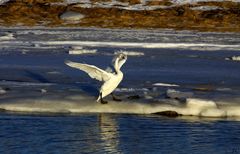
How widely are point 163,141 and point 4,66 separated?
9.06 meters

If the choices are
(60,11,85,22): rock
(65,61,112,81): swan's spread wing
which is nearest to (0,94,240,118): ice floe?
(65,61,112,81): swan's spread wing

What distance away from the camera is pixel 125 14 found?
1695 inches

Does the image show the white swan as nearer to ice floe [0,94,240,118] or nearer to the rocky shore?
ice floe [0,94,240,118]

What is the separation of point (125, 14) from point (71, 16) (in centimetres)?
302

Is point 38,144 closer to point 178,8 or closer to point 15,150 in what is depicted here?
point 15,150

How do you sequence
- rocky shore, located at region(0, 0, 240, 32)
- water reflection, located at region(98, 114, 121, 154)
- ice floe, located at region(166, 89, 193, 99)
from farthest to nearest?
rocky shore, located at region(0, 0, 240, 32) → ice floe, located at region(166, 89, 193, 99) → water reflection, located at region(98, 114, 121, 154)

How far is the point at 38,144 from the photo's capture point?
10.5 m

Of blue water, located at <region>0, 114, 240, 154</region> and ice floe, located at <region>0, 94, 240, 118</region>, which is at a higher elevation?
blue water, located at <region>0, 114, 240, 154</region>

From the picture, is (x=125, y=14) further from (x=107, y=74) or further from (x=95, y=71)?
(x=107, y=74)

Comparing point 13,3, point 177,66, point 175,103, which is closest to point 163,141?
point 175,103

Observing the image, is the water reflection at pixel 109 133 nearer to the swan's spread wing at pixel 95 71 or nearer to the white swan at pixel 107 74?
the white swan at pixel 107 74

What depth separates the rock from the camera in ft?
139

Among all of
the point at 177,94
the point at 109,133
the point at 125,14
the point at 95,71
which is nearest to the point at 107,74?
the point at 95,71

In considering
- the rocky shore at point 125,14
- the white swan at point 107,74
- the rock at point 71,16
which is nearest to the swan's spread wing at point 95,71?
the white swan at point 107,74
